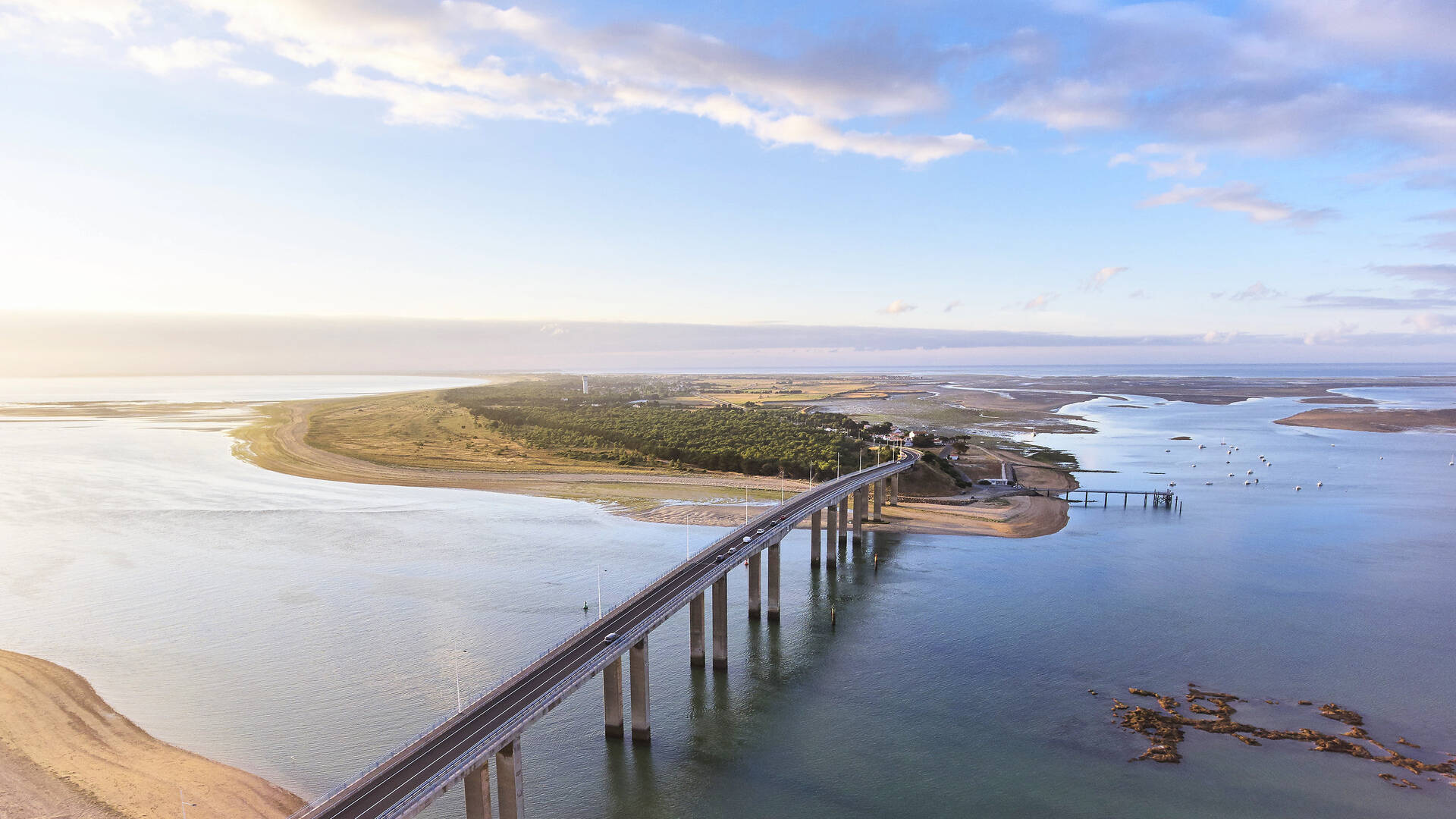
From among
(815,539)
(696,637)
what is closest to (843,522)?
(815,539)

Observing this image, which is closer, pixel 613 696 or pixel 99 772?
pixel 99 772

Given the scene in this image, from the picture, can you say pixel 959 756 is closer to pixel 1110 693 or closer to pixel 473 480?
pixel 1110 693

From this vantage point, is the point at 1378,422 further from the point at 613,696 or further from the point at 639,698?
the point at 613,696

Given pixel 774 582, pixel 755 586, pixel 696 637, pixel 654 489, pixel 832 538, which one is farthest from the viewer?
pixel 654 489

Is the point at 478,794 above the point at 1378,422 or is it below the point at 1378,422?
above

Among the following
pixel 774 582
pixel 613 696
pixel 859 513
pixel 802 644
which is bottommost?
pixel 802 644

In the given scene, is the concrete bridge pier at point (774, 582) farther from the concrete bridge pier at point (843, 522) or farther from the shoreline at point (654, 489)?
the shoreline at point (654, 489)

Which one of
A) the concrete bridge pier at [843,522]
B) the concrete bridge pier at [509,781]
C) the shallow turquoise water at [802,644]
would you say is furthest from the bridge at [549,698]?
the concrete bridge pier at [843,522]
